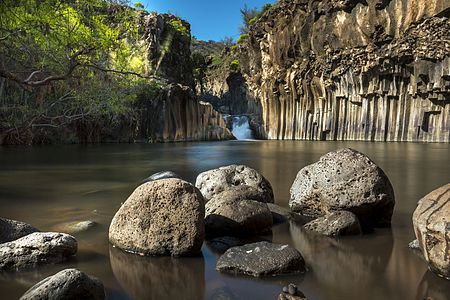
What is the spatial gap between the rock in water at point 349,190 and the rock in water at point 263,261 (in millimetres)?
2653

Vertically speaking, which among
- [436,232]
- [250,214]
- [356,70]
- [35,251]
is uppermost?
[356,70]

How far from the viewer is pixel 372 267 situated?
18.0 ft

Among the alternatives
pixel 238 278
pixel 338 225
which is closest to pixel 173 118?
A: pixel 338 225

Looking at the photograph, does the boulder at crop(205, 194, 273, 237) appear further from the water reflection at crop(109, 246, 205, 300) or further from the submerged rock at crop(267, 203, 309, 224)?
the water reflection at crop(109, 246, 205, 300)

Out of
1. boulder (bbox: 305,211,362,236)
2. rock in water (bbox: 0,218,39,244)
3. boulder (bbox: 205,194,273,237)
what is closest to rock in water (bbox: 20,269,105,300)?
rock in water (bbox: 0,218,39,244)

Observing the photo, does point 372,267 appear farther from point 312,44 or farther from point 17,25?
point 312,44

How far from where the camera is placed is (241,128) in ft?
198

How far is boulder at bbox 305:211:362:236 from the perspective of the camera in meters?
6.95

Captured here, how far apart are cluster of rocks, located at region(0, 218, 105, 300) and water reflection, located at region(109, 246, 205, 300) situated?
0.53 metres

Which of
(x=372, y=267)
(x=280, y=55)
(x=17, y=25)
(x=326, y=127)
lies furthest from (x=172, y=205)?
(x=280, y=55)

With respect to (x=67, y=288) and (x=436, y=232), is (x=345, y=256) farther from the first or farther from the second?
(x=67, y=288)

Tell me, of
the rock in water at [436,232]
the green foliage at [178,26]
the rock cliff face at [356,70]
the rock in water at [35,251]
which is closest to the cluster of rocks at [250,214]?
the rock in water at [35,251]

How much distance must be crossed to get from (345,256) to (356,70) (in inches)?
1511

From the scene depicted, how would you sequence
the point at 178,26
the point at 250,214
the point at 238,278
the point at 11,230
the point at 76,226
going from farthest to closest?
the point at 178,26 < the point at 76,226 < the point at 250,214 < the point at 11,230 < the point at 238,278
